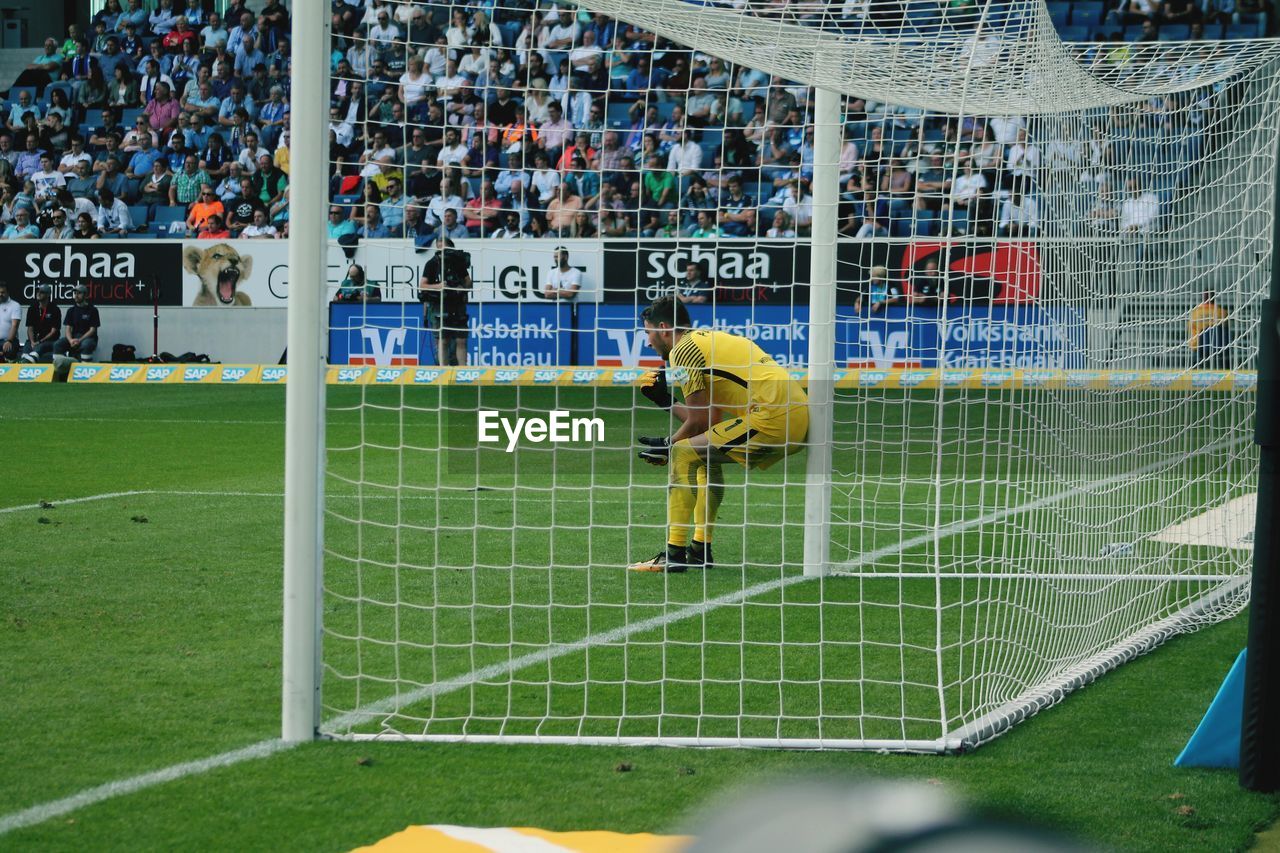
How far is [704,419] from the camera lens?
8.00 m

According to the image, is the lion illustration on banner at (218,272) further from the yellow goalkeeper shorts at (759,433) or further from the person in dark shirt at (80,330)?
the yellow goalkeeper shorts at (759,433)

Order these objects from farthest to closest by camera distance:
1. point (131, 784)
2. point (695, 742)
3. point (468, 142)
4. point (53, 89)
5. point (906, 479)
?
1. point (53, 89)
2. point (906, 479)
3. point (468, 142)
4. point (695, 742)
5. point (131, 784)

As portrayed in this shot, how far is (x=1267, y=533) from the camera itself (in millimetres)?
4199

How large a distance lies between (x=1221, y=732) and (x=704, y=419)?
390cm

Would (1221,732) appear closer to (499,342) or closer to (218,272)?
(499,342)

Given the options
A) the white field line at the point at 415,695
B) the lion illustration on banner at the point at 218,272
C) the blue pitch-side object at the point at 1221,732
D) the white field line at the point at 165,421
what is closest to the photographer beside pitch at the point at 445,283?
the white field line at the point at 415,695

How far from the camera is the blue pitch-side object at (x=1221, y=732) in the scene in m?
4.48

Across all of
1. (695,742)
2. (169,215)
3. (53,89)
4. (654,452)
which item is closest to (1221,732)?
(695,742)

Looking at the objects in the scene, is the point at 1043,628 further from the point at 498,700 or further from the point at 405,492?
the point at 405,492

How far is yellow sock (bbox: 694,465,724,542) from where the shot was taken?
7.73m

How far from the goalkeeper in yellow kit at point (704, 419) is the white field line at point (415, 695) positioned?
58cm

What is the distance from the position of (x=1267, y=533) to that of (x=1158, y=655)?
85.8 inches

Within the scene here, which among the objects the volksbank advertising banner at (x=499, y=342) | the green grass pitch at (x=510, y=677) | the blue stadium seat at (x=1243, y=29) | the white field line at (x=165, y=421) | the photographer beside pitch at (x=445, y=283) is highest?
the blue stadium seat at (x=1243, y=29)

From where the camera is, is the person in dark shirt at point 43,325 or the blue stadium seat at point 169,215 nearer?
the person in dark shirt at point 43,325
